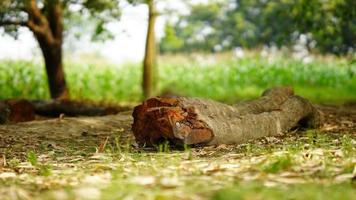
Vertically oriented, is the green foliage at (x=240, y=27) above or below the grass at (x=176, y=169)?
above

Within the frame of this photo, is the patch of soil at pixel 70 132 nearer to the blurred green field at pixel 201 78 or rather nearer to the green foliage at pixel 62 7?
the green foliage at pixel 62 7

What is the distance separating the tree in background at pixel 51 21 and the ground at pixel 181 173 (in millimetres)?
7017

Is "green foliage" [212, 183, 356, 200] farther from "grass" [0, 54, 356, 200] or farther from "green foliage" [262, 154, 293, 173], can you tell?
"green foliage" [262, 154, 293, 173]

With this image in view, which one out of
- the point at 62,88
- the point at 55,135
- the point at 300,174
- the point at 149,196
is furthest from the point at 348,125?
the point at 62,88

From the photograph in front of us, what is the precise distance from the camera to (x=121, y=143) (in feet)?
21.9

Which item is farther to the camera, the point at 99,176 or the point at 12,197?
the point at 99,176

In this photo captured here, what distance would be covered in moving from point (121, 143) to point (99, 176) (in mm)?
2754

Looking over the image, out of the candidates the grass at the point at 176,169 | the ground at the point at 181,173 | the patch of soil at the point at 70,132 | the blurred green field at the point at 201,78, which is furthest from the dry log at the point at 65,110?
the ground at the point at 181,173

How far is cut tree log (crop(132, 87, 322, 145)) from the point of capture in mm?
5641

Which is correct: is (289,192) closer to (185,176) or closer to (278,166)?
(278,166)

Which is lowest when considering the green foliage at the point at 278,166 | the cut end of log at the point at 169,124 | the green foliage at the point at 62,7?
the green foliage at the point at 278,166

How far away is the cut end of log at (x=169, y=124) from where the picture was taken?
561 cm

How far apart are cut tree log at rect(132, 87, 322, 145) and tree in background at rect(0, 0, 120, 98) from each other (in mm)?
6587

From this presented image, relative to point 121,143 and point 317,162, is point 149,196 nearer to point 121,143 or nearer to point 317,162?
point 317,162
